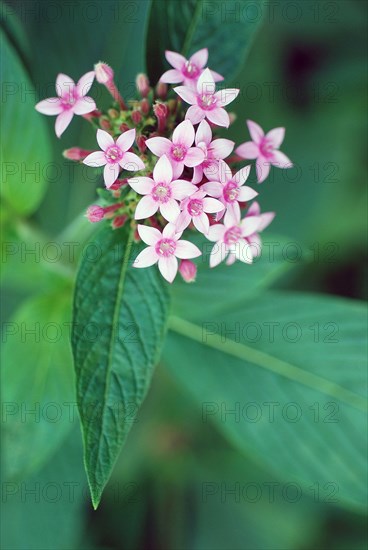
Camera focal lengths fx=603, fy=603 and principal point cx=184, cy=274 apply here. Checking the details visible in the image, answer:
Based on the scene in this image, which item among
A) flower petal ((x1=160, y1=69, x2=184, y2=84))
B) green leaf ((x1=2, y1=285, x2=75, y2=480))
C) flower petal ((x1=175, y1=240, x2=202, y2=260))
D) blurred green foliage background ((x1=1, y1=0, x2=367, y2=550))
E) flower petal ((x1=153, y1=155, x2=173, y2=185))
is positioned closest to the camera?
flower petal ((x1=153, y1=155, x2=173, y2=185))

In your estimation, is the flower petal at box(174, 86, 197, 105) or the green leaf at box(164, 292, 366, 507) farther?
the green leaf at box(164, 292, 366, 507)

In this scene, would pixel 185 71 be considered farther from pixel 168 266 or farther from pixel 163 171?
pixel 168 266

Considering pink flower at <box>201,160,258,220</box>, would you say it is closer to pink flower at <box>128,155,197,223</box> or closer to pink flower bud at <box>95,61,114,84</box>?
pink flower at <box>128,155,197,223</box>

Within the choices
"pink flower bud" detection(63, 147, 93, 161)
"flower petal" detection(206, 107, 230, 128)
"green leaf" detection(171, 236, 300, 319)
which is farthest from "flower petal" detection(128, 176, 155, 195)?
"green leaf" detection(171, 236, 300, 319)

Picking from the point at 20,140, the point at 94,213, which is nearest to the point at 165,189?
the point at 94,213

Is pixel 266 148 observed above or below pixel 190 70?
below

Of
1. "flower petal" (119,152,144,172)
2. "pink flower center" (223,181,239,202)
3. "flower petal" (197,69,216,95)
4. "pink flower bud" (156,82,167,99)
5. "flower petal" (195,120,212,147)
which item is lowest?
"pink flower center" (223,181,239,202)
